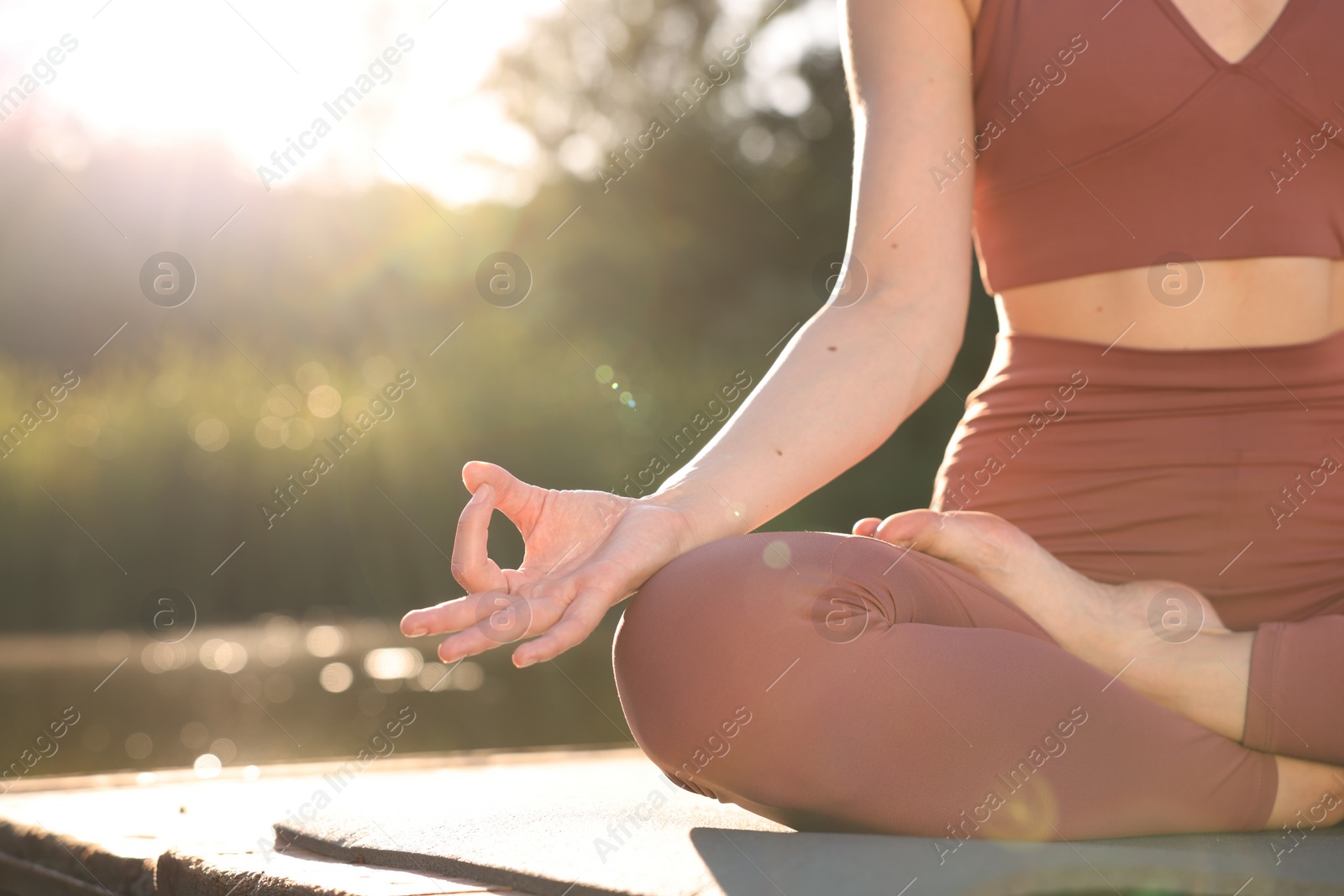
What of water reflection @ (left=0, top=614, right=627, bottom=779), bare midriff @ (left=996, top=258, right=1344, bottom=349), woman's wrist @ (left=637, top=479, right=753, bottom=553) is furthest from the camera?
water reflection @ (left=0, top=614, right=627, bottom=779)

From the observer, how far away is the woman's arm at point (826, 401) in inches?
38.6

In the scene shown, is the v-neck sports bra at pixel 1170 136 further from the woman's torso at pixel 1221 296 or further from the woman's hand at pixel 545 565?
the woman's hand at pixel 545 565

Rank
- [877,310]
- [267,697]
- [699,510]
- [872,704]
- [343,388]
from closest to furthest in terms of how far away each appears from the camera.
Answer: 1. [872,704]
2. [699,510]
3. [877,310]
4. [267,697]
5. [343,388]

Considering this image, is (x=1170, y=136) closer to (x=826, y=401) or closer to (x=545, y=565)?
(x=826, y=401)

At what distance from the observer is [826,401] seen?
4.03 ft

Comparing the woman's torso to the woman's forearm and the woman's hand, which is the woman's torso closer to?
the woman's forearm

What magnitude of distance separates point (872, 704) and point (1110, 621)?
331 mm

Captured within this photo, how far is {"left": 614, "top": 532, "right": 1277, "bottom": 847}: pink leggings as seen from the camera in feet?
3.29

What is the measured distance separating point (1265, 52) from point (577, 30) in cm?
1543

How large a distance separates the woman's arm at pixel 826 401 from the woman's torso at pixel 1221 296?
0.15 metres

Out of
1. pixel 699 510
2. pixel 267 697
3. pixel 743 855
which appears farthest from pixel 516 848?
pixel 267 697

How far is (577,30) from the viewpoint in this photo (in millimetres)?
15898

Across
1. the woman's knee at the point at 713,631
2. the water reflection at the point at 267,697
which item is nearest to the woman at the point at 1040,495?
the woman's knee at the point at 713,631

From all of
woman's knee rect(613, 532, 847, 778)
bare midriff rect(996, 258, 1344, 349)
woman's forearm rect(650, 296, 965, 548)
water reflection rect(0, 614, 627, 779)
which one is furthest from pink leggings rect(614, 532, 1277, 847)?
water reflection rect(0, 614, 627, 779)
